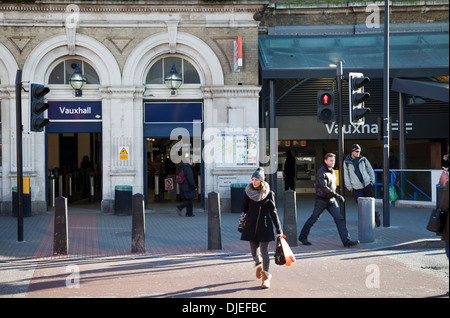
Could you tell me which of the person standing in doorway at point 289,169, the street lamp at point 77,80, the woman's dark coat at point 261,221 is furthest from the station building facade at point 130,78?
the woman's dark coat at point 261,221

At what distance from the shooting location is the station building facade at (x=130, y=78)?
1658 centimetres

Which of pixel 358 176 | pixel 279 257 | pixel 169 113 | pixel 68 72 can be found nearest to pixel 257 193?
pixel 279 257

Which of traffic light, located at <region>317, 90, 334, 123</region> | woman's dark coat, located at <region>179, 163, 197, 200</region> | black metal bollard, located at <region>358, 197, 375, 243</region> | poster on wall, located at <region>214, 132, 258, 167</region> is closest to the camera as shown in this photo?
black metal bollard, located at <region>358, 197, 375, 243</region>

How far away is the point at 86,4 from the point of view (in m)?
16.6

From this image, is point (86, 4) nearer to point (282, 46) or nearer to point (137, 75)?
point (137, 75)

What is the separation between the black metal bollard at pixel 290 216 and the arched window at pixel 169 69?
8290 mm

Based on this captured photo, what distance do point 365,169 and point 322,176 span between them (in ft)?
9.65

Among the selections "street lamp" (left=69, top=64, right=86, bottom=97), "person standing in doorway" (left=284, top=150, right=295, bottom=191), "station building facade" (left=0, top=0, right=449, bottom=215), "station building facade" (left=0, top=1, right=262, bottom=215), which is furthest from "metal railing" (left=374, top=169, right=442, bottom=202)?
"street lamp" (left=69, top=64, right=86, bottom=97)

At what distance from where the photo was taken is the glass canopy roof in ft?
55.5

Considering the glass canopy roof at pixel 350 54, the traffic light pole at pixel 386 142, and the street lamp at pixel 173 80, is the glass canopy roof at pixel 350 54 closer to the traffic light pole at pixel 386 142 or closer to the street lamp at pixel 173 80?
the street lamp at pixel 173 80

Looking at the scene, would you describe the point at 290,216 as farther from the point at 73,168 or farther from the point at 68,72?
the point at 73,168

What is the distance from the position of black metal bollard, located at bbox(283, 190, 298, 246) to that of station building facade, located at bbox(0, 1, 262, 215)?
6880 mm

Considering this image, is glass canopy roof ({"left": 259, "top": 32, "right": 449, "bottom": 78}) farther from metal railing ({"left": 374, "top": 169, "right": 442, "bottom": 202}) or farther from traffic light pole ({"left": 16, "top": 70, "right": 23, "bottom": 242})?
traffic light pole ({"left": 16, "top": 70, "right": 23, "bottom": 242})

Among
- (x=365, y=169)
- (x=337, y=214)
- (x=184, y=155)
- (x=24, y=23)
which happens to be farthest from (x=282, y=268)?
(x=24, y=23)
